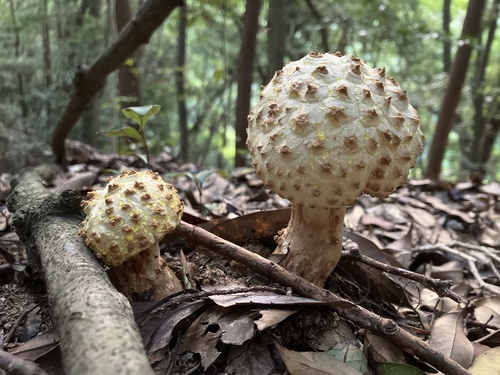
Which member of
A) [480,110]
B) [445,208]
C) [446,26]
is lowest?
[445,208]

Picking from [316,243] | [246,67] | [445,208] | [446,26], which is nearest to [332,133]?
[316,243]

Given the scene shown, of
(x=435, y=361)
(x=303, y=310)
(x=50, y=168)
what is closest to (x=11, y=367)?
(x=303, y=310)

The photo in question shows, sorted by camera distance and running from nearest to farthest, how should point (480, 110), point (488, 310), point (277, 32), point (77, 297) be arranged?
1. point (77, 297)
2. point (488, 310)
3. point (277, 32)
4. point (480, 110)

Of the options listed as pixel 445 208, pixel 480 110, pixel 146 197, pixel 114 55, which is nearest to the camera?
pixel 146 197

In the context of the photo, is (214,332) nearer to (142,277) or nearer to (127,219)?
(142,277)

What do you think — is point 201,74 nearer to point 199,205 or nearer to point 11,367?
point 199,205

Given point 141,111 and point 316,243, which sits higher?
point 141,111

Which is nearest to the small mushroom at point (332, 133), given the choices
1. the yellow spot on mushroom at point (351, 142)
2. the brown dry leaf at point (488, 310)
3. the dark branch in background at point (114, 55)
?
the yellow spot on mushroom at point (351, 142)

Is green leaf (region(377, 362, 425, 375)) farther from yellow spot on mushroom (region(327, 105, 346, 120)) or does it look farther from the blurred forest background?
the blurred forest background
